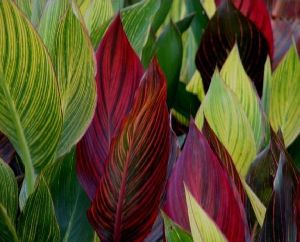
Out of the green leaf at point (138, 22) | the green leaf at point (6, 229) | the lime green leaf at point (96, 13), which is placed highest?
the lime green leaf at point (96, 13)

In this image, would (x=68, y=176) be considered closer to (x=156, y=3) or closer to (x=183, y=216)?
(x=183, y=216)

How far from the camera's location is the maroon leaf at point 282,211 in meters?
0.79

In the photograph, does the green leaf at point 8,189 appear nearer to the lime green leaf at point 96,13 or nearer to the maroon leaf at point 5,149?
the maroon leaf at point 5,149

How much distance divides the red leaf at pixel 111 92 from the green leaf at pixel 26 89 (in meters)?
0.06

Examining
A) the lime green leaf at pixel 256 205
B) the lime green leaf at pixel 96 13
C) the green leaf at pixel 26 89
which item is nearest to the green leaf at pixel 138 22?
the lime green leaf at pixel 96 13

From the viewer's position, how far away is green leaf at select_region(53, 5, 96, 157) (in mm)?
934

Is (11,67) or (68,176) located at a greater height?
(11,67)

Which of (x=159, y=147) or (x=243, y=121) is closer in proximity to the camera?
(x=159, y=147)

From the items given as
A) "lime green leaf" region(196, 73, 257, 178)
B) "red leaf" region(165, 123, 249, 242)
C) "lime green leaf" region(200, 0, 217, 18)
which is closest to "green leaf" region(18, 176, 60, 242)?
"red leaf" region(165, 123, 249, 242)

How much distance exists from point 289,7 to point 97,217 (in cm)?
85

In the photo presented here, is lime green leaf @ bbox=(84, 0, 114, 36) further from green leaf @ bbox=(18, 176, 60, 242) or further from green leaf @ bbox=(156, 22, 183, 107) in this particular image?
green leaf @ bbox=(18, 176, 60, 242)

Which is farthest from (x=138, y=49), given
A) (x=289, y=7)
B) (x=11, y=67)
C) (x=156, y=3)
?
(x=289, y=7)

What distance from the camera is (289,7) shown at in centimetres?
159

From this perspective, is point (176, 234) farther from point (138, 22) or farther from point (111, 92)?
point (138, 22)
